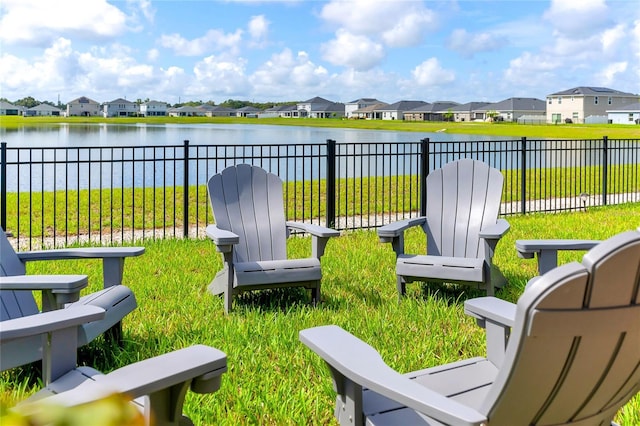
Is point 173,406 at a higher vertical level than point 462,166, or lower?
lower

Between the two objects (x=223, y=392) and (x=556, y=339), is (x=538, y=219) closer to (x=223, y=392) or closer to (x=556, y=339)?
(x=223, y=392)

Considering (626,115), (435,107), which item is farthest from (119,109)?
(626,115)

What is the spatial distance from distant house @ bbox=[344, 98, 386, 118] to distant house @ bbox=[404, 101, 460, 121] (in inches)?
502

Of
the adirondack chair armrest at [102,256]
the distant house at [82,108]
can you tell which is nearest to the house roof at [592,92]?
the distant house at [82,108]

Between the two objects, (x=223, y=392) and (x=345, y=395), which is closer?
(x=345, y=395)

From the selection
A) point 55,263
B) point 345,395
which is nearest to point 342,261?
point 55,263

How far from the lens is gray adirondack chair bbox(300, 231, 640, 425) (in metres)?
1.63

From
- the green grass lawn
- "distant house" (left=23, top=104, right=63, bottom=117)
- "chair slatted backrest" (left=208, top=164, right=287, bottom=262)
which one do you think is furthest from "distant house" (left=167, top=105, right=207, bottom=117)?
"chair slatted backrest" (left=208, top=164, right=287, bottom=262)

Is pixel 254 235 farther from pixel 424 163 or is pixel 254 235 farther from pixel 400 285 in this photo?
pixel 424 163

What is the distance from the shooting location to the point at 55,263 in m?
7.21

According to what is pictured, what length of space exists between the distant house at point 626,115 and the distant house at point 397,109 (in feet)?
118

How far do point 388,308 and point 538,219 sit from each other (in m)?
6.30

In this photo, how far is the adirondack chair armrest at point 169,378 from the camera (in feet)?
5.96

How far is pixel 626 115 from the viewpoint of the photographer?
86.0 metres
